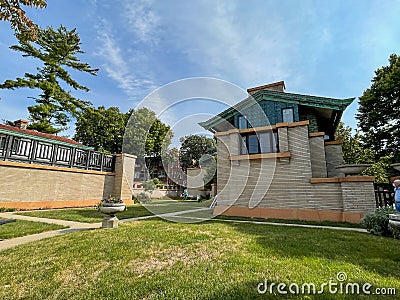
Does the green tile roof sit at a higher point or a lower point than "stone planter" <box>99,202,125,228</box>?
higher

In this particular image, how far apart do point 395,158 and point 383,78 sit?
723cm

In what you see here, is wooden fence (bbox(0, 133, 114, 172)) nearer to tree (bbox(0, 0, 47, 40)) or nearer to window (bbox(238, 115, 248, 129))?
tree (bbox(0, 0, 47, 40))

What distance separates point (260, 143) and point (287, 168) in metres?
1.81

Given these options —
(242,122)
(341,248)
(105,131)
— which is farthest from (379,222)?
(105,131)

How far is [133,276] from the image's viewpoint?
2672 mm

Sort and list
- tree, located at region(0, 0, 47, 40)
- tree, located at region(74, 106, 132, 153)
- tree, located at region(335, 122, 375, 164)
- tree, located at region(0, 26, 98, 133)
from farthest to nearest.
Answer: tree, located at region(74, 106, 132, 153) < tree, located at region(0, 26, 98, 133) < tree, located at region(335, 122, 375, 164) < tree, located at region(0, 0, 47, 40)

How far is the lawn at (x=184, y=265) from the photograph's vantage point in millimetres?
2312

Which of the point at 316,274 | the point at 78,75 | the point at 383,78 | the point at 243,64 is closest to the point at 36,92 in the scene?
the point at 78,75

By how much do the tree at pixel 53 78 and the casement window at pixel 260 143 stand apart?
18.9m

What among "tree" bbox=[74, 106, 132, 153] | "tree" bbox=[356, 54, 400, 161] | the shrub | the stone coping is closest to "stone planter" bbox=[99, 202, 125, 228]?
the shrub

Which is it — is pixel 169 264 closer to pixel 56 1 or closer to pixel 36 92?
pixel 56 1

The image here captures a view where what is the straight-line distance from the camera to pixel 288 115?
10508 millimetres

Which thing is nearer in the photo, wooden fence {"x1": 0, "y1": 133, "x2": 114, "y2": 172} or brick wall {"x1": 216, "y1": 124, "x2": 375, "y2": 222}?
brick wall {"x1": 216, "y1": 124, "x2": 375, "y2": 222}

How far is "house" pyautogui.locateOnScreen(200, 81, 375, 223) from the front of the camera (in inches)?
294
